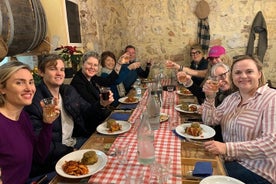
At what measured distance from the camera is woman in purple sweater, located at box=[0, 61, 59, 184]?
1.16 metres

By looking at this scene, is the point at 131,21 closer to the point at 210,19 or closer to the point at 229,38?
the point at 210,19

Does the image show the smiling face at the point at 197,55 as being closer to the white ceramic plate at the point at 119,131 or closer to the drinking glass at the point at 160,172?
the white ceramic plate at the point at 119,131

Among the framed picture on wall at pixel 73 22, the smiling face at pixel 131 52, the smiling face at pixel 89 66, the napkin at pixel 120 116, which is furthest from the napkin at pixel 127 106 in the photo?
the smiling face at pixel 131 52

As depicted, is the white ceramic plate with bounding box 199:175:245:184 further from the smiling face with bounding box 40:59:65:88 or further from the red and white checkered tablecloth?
the smiling face with bounding box 40:59:65:88

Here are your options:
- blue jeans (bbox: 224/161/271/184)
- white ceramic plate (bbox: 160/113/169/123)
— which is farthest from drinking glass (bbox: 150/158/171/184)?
white ceramic plate (bbox: 160/113/169/123)

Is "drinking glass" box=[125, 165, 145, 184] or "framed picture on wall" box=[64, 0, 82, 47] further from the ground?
"framed picture on wall" box=[64, 0, 82, 47]

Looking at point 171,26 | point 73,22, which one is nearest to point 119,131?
point 73,22

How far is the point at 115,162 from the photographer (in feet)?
3.74

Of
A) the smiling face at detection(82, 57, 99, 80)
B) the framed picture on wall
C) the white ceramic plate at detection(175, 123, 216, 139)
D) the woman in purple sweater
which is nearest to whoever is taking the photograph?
the woman in purple sweater

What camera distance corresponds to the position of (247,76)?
140cm

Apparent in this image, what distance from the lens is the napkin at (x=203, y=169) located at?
3.30 feet

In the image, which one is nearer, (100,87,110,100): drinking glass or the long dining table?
the long dining table

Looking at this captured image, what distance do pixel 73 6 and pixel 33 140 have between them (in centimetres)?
207

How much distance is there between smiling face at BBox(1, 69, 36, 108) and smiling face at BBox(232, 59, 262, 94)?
1.25 meters
